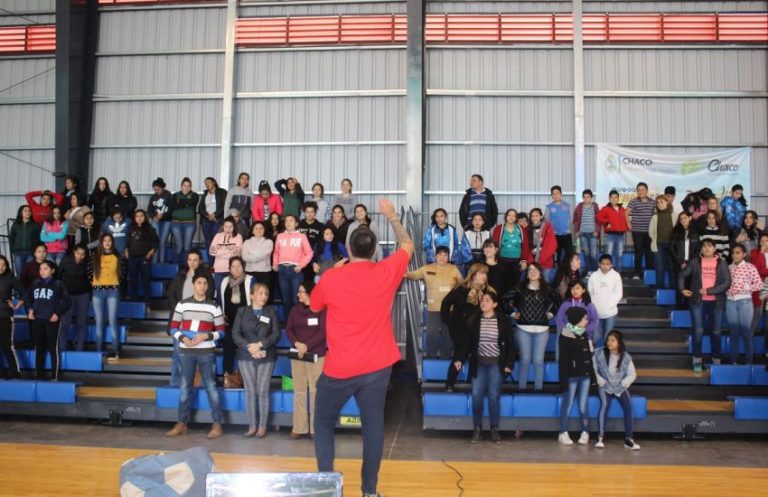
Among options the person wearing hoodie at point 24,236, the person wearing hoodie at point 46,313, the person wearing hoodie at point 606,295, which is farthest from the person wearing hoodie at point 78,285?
the person wearing hoodie at point 606,295

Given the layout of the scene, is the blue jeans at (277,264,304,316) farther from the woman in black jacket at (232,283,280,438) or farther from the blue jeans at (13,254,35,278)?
the blue jeans at (13,254,35,278)

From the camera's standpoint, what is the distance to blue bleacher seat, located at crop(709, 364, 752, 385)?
29.0ft

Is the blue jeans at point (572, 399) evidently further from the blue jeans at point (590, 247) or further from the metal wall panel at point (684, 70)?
the metal wall panel at point (684, 70)

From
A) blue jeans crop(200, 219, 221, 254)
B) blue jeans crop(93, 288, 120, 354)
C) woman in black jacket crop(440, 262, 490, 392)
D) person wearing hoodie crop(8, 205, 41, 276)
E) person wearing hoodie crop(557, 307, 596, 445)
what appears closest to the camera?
person wearing hoodie crop(557, 307, 596, 445)

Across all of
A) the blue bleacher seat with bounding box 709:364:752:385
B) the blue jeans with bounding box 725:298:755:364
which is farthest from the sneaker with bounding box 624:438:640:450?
the blue jeans with bounding box 725:298:755:364

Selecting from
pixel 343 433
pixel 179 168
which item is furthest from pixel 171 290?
pixel 179 168

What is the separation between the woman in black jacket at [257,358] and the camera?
316 inches

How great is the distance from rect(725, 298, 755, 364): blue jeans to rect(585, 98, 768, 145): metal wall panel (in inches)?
218

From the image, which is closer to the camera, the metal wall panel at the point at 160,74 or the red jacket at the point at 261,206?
the red jacket at the point at 261,206

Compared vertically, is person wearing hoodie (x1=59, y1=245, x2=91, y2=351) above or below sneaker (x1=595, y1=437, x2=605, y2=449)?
above

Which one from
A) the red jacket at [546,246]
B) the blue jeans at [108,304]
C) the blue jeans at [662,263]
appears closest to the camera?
the blue jeans at [108,304]

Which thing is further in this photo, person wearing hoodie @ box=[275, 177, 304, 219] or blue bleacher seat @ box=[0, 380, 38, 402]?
person wearing hoodie @ box=[275, 177, 304, 219]

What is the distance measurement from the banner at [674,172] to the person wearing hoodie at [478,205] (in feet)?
11.0

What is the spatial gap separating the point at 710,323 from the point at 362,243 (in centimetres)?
705
